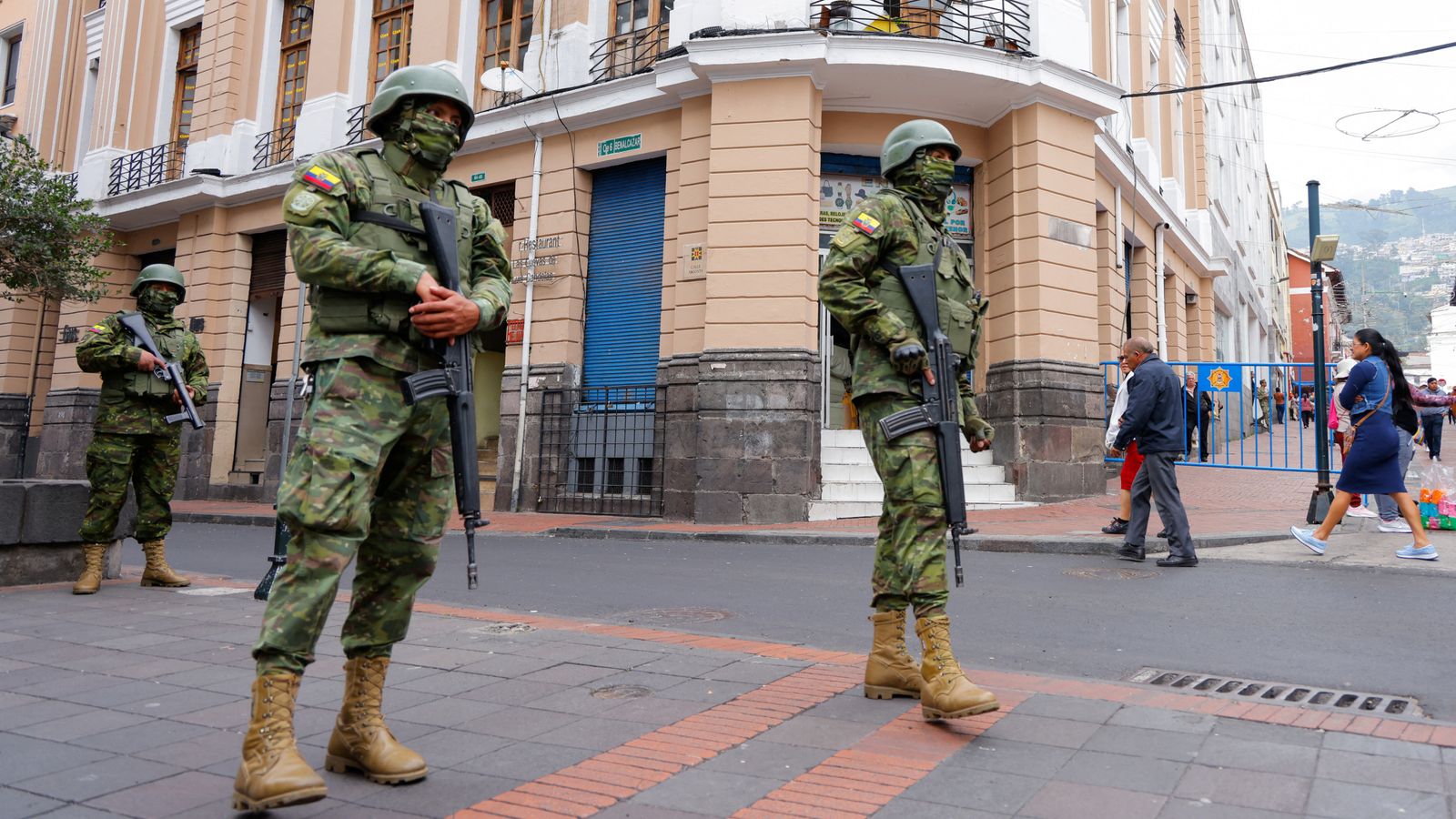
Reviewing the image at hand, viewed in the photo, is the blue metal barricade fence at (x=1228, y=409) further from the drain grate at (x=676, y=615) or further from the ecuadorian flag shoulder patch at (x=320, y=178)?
the ecuadorian flag shoulder patch at (x=320, y=178)

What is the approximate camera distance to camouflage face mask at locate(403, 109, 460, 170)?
3.02m

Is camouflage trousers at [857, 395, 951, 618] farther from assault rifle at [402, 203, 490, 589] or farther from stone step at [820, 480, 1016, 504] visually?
stone step at [820, 480, 1016, 504]

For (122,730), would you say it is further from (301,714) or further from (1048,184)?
(1048,184)

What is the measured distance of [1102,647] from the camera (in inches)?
190

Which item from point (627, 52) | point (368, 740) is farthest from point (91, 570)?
point (627, 52)

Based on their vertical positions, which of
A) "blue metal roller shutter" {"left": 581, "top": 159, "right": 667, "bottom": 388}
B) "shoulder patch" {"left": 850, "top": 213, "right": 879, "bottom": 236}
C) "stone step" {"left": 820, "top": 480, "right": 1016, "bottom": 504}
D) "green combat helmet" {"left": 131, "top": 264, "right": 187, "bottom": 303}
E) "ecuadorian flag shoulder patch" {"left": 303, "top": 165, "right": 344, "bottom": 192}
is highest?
"blue metal roller shutter" {"left": 581, "top": 159, "right": 667, "bottom": 388}

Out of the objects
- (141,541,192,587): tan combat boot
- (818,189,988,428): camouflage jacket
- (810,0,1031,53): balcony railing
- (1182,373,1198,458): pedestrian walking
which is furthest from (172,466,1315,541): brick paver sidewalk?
(810,0,1031,53): balcony railing

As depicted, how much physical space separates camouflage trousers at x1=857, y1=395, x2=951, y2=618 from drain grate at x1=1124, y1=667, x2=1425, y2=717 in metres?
1.29

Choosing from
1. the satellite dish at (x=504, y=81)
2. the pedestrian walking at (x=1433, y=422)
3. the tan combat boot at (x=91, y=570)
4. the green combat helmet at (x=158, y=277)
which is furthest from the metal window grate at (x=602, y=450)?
the pedestrian walking at (x=1433, y=422)

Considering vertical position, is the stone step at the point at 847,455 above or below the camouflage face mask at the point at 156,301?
below

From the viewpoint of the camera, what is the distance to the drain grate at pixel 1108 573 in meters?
7.09

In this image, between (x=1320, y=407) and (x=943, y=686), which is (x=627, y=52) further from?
(x=943, y=686)

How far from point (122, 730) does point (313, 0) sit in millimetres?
19158

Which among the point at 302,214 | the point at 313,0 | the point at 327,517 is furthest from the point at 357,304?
the point at 313,0
